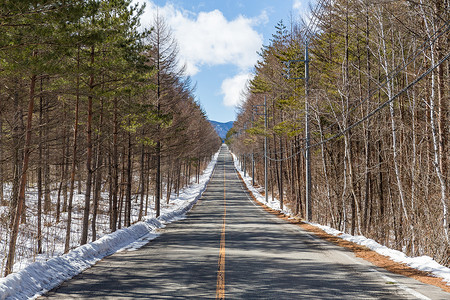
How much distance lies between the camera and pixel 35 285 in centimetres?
605

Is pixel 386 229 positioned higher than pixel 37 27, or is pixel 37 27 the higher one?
pixel 37 27

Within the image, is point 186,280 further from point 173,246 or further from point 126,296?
point 173,246

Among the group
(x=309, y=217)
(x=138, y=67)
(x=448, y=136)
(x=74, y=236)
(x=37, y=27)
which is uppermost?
(x=138, y=67)

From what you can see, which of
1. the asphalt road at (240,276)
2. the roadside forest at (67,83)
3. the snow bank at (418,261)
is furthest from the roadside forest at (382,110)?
the roadside forest at (67,83)

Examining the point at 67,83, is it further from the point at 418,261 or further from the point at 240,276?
the point at 418,261

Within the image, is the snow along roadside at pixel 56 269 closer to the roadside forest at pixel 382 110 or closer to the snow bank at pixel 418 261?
the snow bank at pixel 418 261

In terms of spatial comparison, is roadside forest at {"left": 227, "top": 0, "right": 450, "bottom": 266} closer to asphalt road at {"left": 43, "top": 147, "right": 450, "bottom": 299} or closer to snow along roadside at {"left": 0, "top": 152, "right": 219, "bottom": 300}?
asphalt road at {"left": 43, "top": 147, "right": 450, "bottom": 299}

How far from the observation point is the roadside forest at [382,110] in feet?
33.1

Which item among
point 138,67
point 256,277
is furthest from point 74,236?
point 256,277

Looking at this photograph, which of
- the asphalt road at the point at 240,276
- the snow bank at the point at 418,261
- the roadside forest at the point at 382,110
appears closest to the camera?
the asphalt road at the point at 240,276

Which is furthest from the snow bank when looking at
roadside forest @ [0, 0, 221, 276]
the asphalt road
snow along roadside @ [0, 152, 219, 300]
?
roadside forest @ [0, 0, 221, 276]

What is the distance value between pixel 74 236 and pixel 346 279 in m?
19.5

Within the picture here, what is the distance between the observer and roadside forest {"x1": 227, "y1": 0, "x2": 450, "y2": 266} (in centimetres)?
1009

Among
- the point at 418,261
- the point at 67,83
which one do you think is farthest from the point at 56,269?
the point at 67,83
